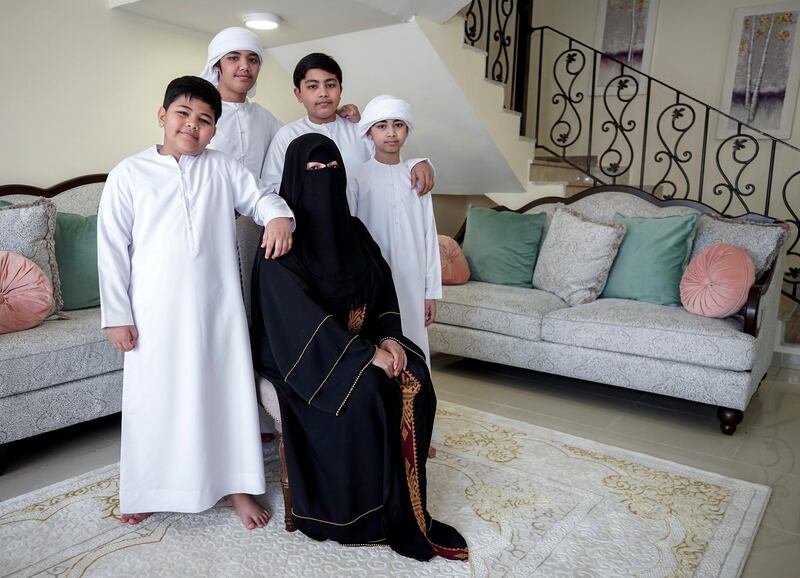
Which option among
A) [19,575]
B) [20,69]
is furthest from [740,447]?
[20,69]

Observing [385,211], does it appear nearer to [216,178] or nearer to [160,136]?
[216,178]

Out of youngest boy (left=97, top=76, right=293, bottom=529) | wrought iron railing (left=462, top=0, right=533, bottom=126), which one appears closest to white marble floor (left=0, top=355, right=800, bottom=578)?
youngest boy (left=97, top=76, right=293, bottom=529)

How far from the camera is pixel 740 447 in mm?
2658

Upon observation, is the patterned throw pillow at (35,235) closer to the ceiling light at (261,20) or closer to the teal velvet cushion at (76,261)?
the teal velvet cushion at (76,261)

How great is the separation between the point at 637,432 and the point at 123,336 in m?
2.24

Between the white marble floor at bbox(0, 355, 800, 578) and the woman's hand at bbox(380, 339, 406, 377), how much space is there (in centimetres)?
117

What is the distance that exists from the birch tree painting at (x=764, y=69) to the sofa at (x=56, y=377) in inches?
199

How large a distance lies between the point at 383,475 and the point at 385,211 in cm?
100

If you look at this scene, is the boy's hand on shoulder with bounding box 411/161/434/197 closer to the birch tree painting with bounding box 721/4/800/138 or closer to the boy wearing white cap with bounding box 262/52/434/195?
the boy wearing white cap with bounding box 262/52/434/195

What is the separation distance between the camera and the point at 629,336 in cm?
298

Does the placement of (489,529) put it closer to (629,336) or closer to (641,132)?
(629,336)

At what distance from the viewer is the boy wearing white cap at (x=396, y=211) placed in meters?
2.29

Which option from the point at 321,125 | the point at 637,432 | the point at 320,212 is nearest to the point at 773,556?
the point at 637,432

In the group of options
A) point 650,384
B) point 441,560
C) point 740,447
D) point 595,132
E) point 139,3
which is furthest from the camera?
point 595,132
